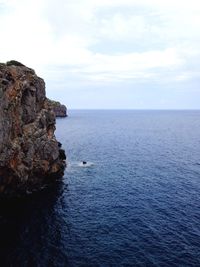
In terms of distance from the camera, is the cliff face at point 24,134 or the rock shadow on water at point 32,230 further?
the cliff face at point 24,134

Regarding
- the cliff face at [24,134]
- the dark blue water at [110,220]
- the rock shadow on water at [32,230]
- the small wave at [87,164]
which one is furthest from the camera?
the small wave at [87,164]

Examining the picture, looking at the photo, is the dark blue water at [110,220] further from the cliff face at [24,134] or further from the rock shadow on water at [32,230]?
the cliff face at [24,134]

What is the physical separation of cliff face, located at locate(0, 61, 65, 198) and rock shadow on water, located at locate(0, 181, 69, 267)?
4.89 meters

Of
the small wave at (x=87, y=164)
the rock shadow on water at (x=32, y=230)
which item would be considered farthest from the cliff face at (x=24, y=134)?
the small wave at (x=87, y=164)

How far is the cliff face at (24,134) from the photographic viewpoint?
73000 mm

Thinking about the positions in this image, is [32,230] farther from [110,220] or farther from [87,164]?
[87,164]

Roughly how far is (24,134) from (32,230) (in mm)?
26116

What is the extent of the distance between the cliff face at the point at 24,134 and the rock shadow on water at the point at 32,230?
4.89 m

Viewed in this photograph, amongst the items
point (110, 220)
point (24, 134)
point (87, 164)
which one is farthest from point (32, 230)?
point (87, 164)

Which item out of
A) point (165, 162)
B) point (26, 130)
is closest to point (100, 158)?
point (165, 162)

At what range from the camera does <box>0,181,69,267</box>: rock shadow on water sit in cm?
5312

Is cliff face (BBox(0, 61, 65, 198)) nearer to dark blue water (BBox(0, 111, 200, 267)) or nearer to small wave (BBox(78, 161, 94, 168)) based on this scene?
dark blue water (BBox(0, 111, 200, 267))

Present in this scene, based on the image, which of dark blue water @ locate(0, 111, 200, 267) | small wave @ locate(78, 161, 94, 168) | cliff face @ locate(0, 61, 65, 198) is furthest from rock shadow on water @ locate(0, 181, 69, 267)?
small wave @ locate(78, 161, 94, 168)

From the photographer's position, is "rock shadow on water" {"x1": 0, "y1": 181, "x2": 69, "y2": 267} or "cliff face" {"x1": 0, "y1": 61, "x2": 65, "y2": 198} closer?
"rock shadow on water" {"x1": 0, "y1": 181, "x2": 69, "y2": 267}
